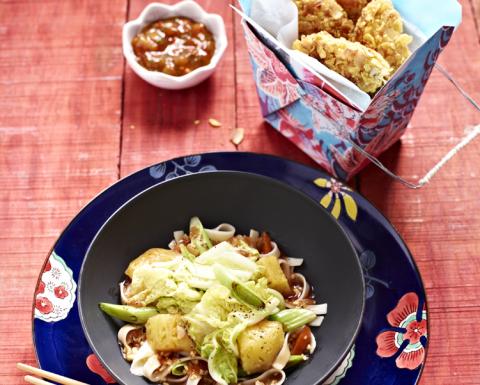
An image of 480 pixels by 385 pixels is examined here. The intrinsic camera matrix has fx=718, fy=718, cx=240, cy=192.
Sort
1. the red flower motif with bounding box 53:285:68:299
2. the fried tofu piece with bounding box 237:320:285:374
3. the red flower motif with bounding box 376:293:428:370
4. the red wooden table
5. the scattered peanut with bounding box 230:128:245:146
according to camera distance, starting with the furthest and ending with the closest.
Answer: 1. the scattered peanut with bounding box 230:128:245:146
2. the red wooden table
3. the red flower motif with bounding box 53:285:68:299
4. the red flower motif with bounding box 376:293:428:370
5. the fried tofu piece with bounding box 237:320:285:374

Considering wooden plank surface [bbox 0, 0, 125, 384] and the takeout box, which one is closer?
the takeout box

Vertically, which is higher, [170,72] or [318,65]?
[318,65]

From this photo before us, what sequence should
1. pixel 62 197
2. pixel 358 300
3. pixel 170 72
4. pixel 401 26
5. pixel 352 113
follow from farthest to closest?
pixel 170 72
pixel 62 197
pixel 401 26
pixel 352 113
pixel 358 300

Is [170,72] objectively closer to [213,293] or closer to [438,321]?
[213,293]

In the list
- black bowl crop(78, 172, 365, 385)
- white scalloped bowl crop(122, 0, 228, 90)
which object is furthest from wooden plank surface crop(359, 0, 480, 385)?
white scalloped bowl crop(122, 0, 228, 90)

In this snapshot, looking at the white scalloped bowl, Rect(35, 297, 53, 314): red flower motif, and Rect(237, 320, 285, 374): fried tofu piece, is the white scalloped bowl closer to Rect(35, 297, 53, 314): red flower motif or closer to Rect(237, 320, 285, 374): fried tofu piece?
Rect(35, 297, 53, 314): red flower motif

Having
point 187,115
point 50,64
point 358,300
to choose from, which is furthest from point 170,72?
point 358,300

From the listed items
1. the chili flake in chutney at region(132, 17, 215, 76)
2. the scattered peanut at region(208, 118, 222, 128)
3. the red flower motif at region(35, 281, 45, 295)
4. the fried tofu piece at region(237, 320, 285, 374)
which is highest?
the chili flake in chutney at region(132, 17, 215, 76)
